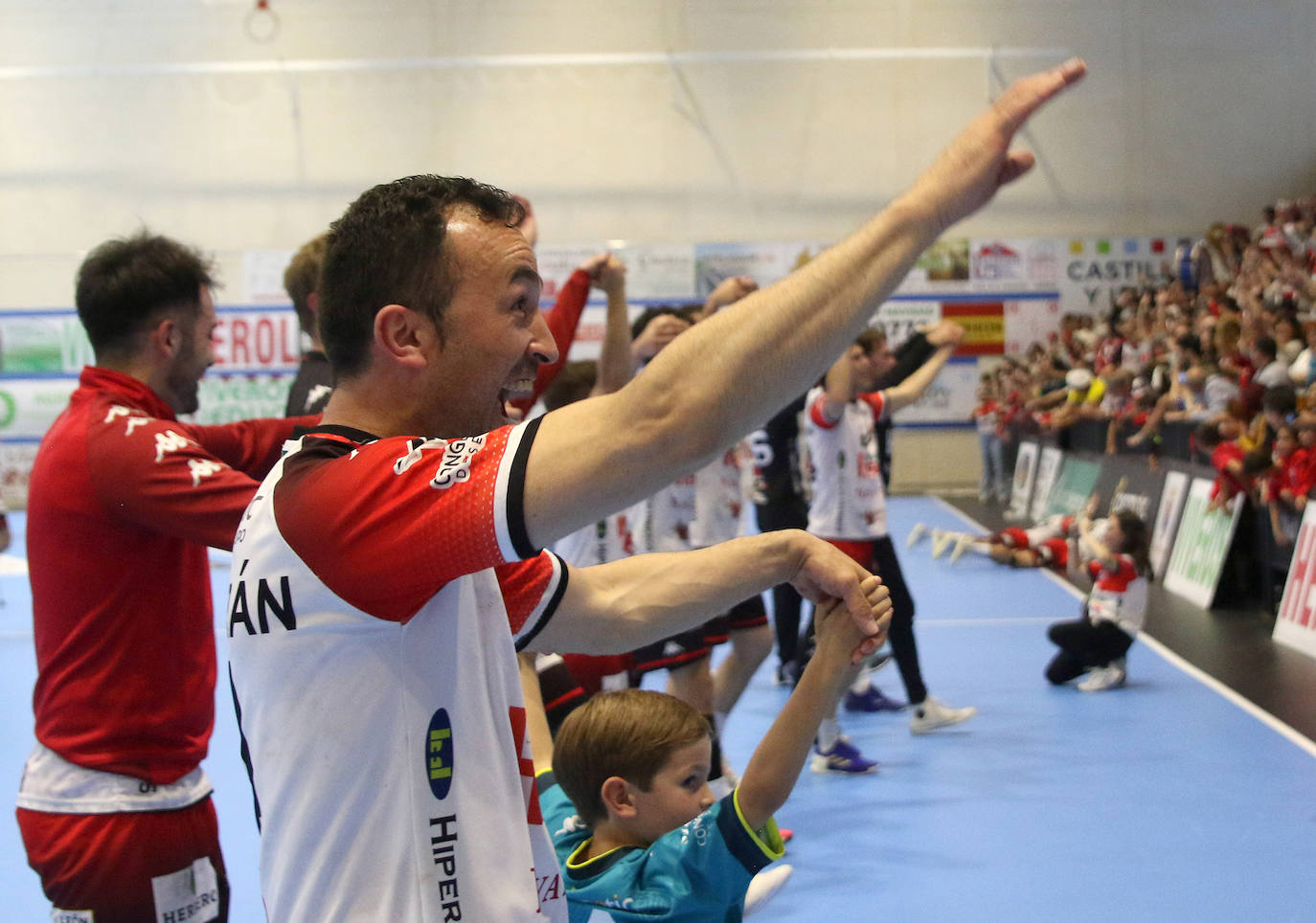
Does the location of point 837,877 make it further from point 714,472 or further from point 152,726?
point 152,726

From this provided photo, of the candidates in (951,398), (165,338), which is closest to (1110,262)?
(951,398)

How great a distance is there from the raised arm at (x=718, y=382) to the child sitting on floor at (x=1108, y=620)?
6.09 m

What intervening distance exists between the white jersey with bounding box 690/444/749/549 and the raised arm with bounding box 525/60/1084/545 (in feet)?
13.9

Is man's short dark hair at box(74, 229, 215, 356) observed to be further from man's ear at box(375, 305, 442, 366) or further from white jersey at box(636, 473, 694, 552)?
white jersey at box(636, 473, 694, 552)

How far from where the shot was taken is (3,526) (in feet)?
20.9

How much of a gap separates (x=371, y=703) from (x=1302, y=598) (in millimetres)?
7443

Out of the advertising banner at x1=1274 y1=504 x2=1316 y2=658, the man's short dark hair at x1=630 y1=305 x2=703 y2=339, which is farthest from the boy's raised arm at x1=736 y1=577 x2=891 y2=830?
the advertising banner at x1=1274 y1=504 x2=1316 y2=658

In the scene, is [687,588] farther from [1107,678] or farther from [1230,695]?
[1107,678]

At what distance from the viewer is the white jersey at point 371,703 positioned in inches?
48.2

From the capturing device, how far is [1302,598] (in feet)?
24.2

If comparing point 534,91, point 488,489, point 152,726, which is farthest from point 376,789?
point 534,91

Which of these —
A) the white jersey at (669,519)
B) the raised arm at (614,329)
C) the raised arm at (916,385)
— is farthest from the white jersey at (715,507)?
the raised arm at (916,385)

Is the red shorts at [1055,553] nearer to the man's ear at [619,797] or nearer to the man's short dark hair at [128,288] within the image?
the man's ear at [619,797]

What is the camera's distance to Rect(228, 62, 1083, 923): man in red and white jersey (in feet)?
3.74
